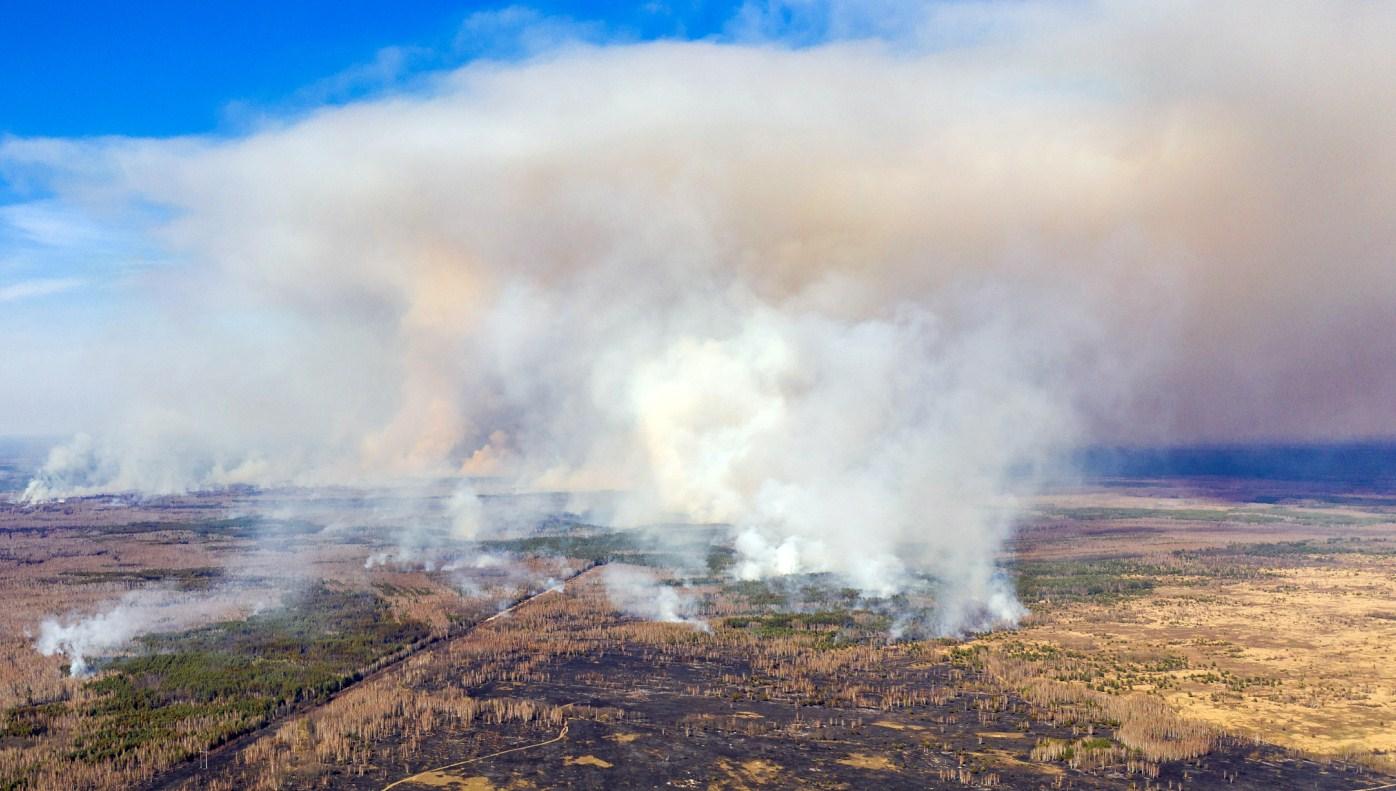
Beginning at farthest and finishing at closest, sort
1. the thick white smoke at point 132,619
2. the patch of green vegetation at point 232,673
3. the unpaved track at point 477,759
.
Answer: the thick white smoke at point 132,619 < the patch of green vegetation at point 232,673 < the unpaved track at point 477,759

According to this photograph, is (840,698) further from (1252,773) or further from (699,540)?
(699,540)

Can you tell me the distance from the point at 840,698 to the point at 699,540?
353 ft

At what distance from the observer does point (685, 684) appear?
272 feet

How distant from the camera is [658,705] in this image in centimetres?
7606

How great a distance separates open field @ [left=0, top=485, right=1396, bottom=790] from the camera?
62562 millimetres

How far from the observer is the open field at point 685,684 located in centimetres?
6256

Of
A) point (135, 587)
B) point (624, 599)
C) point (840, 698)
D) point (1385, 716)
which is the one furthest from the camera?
point (135, 587)

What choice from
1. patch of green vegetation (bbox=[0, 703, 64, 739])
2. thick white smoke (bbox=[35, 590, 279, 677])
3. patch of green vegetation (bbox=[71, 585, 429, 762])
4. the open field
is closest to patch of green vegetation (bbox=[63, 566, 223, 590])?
the open field

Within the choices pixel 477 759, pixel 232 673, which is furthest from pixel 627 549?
pixel 477 759

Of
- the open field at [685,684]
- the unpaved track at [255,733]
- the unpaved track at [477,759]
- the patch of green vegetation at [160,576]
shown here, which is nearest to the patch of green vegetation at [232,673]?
the open field at [685,684]

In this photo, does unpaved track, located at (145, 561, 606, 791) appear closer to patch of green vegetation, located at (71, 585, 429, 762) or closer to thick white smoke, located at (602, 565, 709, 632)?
patch of green vegetation, located at (71, 585, 429, 762)

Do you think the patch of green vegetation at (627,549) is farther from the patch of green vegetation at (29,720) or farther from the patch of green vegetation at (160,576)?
the patch of green vegetation at (29,720)

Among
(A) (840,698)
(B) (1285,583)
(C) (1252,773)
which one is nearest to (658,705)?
(A) (840,698)

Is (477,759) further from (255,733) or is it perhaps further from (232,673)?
(232,673)
